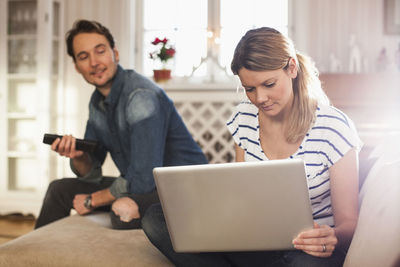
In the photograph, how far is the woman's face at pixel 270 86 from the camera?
1206mm

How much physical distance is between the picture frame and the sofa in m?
2.36

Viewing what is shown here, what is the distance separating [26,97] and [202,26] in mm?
1456

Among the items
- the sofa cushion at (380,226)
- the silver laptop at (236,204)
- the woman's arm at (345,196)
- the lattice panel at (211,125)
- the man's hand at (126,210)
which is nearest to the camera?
the sofa cushion at (380,226)

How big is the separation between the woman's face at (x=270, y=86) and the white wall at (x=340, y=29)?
241cm

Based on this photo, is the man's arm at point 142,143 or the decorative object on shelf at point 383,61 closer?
the man's arm at point 142,143

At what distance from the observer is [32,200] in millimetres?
3516

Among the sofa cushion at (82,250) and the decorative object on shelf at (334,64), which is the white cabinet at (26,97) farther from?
the sofa cushion at (82,250)

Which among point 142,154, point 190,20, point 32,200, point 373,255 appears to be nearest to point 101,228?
point 142,154

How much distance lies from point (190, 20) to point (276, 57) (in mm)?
2821

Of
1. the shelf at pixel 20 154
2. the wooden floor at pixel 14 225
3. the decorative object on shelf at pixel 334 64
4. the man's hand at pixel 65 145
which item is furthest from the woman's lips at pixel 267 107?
the shelf at pixel 20 154

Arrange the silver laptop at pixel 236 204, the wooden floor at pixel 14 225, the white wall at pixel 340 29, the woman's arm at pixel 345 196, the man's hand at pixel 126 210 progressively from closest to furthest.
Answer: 1. the silver laptop at pixel 236 204
2. the woman's arm at pixel 345 196
3. the man's hand at pixel 126 210
4. the wooden floor at pixel 14 225
5. the white wall at pixel 340 29

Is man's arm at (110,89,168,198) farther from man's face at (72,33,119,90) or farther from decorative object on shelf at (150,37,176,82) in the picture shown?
decorative object on shelf at (150,37,176,82)

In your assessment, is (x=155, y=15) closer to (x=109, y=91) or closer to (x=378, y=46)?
(x=378, y=46)

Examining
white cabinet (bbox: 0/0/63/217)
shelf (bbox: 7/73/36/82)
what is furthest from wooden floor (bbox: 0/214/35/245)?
shelf (bbox: 7/73/36/82)
